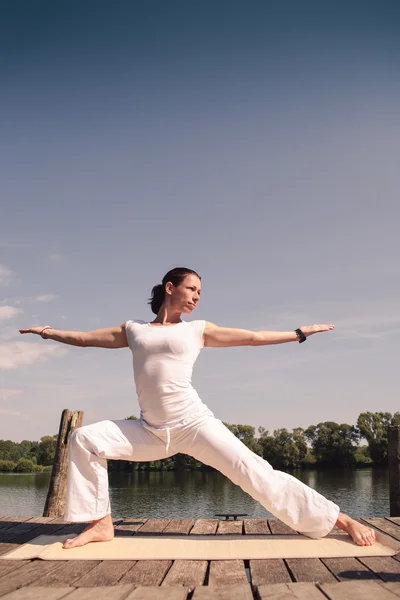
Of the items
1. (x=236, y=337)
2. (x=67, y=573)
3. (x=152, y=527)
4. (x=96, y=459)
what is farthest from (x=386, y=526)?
(x=67, y=573)

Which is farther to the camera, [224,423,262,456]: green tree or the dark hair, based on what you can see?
[224,423,262,456]: green tree

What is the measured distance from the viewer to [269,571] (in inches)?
120

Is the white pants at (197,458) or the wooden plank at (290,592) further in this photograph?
the white pants at (197,458)

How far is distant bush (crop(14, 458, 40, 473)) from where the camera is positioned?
256 ft

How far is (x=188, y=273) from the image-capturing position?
13.9 ft

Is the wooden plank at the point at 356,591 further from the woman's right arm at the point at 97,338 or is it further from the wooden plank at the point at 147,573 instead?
the woman's right arm at the point at 97,338

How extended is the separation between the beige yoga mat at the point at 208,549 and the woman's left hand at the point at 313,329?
1548 millimetres

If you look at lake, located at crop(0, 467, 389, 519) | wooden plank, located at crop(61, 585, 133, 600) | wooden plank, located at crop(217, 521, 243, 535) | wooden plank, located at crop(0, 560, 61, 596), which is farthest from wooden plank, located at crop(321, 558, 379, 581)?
lake, located at crop(0, 467, 389, 519)

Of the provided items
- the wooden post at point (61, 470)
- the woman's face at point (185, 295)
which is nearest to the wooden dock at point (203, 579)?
the woman's face at point (185, 295)

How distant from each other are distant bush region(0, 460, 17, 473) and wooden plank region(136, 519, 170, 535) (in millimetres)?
81889

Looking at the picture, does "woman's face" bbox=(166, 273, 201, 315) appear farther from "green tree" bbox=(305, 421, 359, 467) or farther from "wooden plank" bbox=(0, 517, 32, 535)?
"green tree" bbox=(305, 421, 359, 467)

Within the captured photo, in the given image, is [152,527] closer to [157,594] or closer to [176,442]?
[176,442]

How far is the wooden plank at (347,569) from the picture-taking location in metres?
2.88

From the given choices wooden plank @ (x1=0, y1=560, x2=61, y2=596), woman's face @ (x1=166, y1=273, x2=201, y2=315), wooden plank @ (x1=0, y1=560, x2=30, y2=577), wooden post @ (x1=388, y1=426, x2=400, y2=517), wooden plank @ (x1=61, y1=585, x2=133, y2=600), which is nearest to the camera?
wooden plank @ (x1=61, y1=585, x2=133, y2=600)
